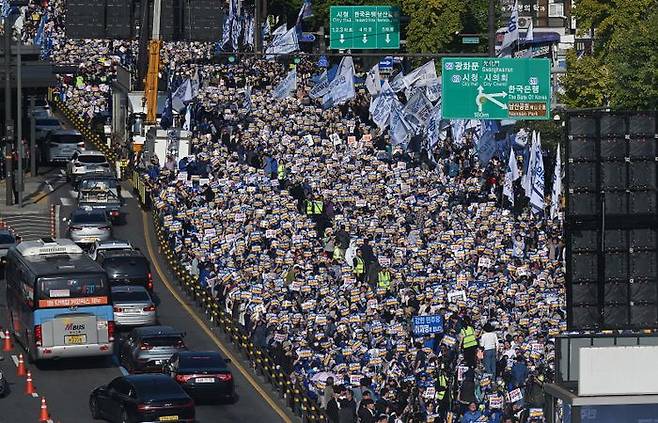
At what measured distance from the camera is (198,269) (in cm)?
5609

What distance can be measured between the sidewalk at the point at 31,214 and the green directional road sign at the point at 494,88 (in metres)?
16.6

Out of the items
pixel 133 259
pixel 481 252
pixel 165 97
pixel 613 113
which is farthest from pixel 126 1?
pixel 613 113

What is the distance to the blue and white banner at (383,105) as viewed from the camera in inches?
2525

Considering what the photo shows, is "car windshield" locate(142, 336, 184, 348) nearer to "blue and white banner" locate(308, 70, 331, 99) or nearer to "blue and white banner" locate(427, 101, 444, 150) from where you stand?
"blue and white banner" locate(427, 101, 444, 150)

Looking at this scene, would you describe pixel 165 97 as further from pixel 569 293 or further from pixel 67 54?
pixel 569 293

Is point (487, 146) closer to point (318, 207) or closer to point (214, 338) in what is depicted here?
point (318, 207)

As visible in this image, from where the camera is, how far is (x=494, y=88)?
58188 mm

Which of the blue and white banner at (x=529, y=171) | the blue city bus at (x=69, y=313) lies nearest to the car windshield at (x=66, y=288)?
the blue city bus at (x=69, y=313)

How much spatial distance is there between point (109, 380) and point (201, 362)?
3.29 meters

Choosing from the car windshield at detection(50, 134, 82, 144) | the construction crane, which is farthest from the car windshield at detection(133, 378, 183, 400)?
the car windshield at detection(50, 134, 82, 144)

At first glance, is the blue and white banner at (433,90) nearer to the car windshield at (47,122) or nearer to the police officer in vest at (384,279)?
the police officer in vest at (384,279)

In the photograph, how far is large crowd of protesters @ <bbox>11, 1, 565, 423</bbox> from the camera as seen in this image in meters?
40.5

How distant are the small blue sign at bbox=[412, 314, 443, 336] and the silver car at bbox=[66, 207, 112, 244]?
2228 cm

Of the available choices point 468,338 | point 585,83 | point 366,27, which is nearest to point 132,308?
point 468,338
